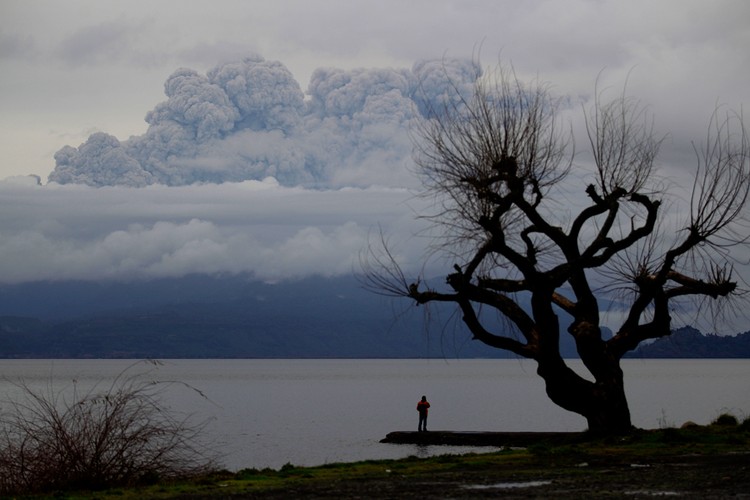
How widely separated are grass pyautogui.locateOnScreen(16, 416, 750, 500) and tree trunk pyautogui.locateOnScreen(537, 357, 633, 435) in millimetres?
821

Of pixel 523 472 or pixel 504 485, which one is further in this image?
pixel 523 472

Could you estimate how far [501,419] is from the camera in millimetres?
99125

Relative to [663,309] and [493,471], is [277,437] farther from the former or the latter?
[493,471]

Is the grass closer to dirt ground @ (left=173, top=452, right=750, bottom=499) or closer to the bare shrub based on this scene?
dirt ground @ (left=173, top=452, right=750, bottom=499)

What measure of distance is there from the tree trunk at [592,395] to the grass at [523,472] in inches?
32.3

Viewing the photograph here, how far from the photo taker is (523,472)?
2336 centimetres

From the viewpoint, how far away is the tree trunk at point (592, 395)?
3238 centimetres

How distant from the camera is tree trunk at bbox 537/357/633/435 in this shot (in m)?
32.4

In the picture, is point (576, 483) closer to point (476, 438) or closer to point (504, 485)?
point (504, 485)

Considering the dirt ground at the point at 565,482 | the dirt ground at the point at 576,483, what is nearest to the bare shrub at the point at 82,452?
the dirt ground at the point at 565,482

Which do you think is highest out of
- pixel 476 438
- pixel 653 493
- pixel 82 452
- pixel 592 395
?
pixel 592 395

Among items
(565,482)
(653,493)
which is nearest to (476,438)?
(565,482)

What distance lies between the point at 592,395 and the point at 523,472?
978 cm

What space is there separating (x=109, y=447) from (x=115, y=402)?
0.99 meters
